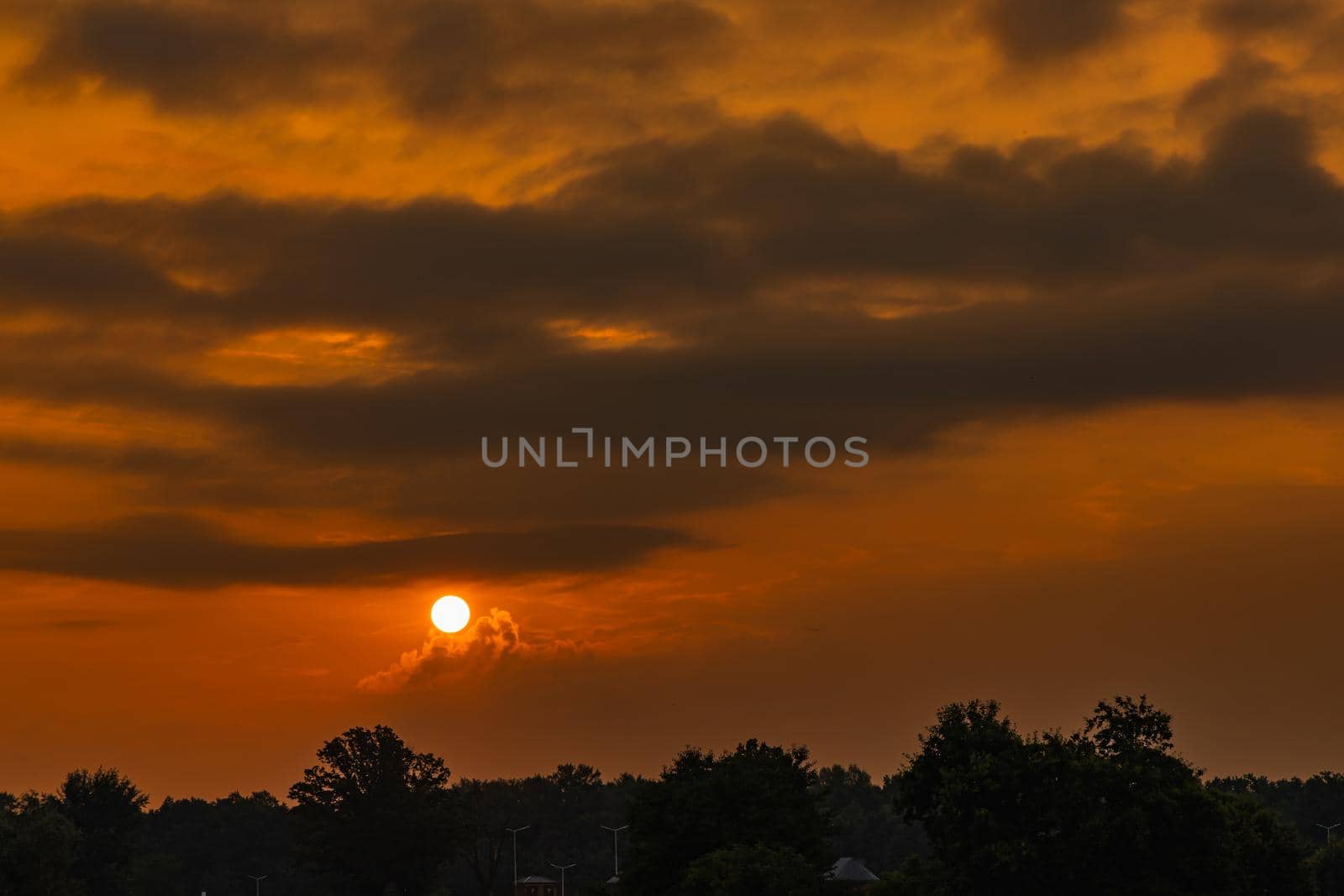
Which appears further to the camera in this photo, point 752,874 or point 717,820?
point 717,820

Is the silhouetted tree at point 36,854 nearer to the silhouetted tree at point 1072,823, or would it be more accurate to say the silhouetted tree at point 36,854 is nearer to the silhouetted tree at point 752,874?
the silhouetted tree at point 752,874

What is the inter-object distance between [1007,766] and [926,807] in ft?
20.9

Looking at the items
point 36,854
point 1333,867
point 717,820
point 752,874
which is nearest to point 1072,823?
point 752,874

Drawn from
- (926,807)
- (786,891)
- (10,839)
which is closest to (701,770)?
(786,891)

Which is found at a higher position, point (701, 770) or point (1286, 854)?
point (701, 770)

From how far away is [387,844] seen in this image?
199625 millimetres

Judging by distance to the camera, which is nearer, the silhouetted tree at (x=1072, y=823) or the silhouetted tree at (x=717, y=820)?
the silhouetted tree at (x=1072, y=823)

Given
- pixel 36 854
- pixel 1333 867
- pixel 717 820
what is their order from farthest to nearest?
pixel 1333 867
pixel 36 854
pixel 717 820

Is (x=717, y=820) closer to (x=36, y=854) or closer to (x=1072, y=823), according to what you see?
(x=1072, y=823)

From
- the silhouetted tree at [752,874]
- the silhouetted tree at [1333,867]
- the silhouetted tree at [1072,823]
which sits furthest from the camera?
the silhouetted tree at [1333,867]

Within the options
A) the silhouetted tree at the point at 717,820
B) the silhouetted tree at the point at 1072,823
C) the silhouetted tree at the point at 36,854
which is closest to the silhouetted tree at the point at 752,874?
the silhouetted tree at the point at 717,820

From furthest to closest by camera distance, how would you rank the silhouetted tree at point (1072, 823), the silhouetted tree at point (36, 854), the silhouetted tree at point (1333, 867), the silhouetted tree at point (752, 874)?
the silhouetted tree at point (1333, 867) → the silhouetted tree at point (36, 854) → the silhouetted tree at point (752, 874) → the silhouetted tree at point (1072, 823)

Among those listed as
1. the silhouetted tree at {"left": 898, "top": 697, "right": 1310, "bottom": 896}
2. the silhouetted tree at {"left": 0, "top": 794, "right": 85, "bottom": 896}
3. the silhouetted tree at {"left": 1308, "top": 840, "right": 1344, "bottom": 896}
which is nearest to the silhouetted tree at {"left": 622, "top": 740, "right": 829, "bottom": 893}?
the silhouetted tree at {"left": 898, "top": 697, "right": 1310, "bottom": 896}

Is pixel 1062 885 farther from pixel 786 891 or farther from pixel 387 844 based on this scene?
pixel 387 844
